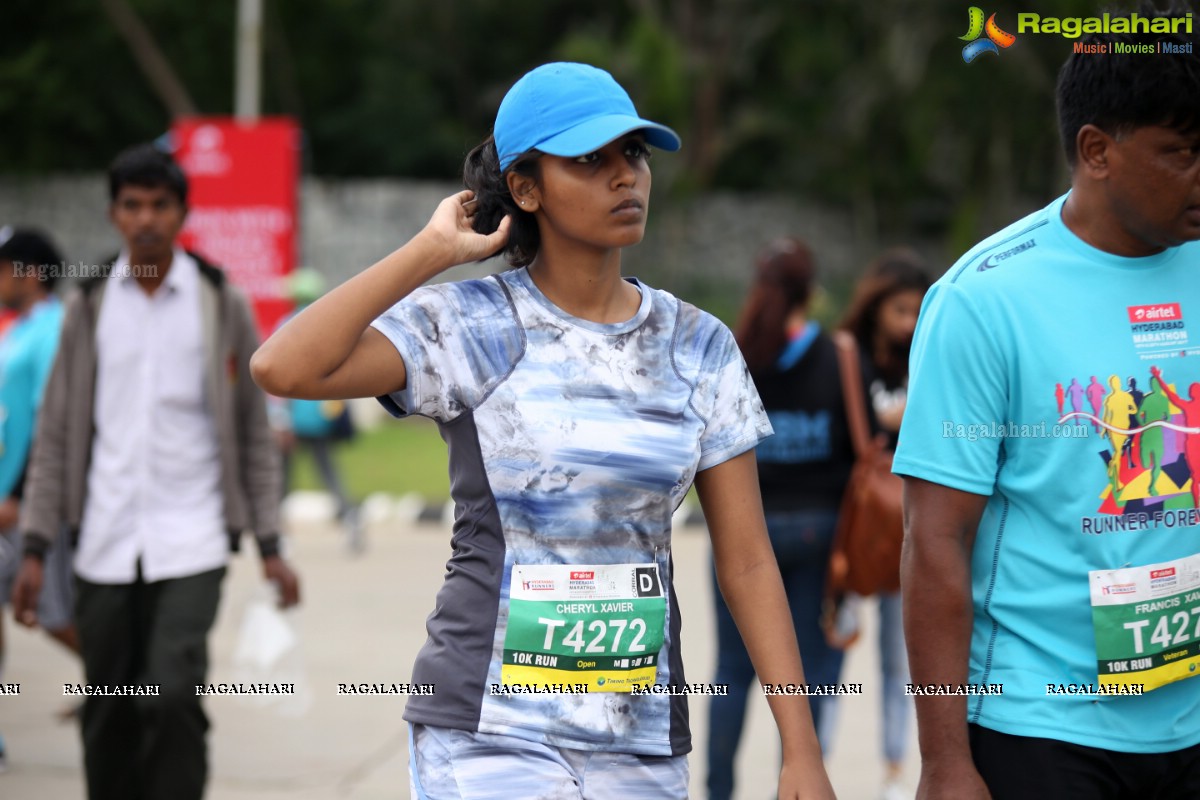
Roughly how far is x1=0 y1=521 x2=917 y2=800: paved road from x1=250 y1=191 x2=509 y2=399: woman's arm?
141 inches

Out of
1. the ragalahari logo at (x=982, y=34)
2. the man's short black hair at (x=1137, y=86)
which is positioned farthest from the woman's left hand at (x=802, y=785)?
the ragalahari logo at (x=982, y=34)

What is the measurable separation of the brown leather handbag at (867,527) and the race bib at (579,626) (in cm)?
267

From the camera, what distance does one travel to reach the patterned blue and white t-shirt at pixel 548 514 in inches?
110

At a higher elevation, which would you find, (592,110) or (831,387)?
(592,110)

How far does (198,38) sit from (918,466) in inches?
1311

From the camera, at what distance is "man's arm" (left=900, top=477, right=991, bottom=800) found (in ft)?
8.93

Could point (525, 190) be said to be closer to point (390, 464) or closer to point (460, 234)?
point (460, 234)

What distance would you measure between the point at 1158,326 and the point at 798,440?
278cm

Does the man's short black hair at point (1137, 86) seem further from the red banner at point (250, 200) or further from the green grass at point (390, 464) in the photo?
the red banner at point (250, 200)

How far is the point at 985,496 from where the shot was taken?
2752mm

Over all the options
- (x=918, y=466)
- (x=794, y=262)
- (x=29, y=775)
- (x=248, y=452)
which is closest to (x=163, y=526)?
(x=248, y=452)

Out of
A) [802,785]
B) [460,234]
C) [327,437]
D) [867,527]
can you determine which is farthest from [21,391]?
[327,437]

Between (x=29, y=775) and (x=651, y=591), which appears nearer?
(x=651, y=591)

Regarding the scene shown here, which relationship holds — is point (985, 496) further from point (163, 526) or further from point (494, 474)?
point (163, 526)
